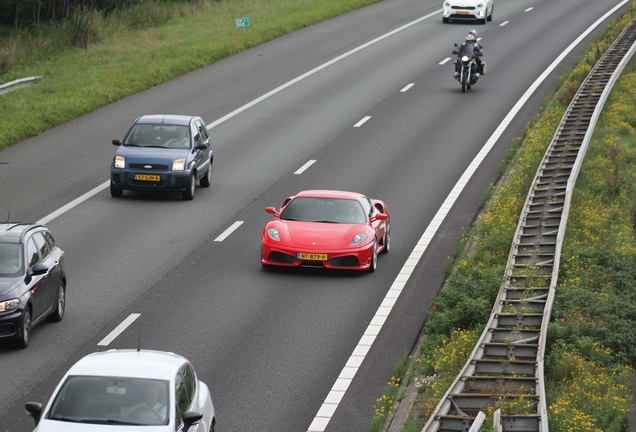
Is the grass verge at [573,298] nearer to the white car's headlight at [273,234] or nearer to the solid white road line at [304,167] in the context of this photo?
the white car's headlight at [273,234]

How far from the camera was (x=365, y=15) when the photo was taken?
56094 millimetres

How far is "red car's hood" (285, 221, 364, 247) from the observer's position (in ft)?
65.3

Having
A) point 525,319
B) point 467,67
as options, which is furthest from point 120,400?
point 467,67

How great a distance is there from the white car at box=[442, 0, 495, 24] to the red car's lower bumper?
34.9 metres

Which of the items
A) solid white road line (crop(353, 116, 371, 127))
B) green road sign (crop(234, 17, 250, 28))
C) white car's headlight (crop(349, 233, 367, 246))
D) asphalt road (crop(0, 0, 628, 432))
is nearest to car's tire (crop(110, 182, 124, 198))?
asphalt road (crop(0, 0, 628, 432))

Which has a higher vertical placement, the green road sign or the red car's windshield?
the red car's windshield

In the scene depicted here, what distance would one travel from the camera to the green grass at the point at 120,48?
34.3 metres

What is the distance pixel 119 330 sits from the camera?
16.4 meters

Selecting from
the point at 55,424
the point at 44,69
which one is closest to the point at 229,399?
the point at 55,424

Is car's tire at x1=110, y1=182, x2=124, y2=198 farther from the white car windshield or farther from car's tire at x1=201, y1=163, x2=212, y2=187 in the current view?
the white car windshield

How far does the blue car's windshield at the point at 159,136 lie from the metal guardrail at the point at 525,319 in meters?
7.77

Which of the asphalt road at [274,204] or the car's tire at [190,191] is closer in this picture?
the asphalt road at [274,204]

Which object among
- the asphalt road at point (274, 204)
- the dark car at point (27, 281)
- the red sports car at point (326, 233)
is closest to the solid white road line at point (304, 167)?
the asphalt road at point (274, 204)

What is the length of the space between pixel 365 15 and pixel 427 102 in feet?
64.4
